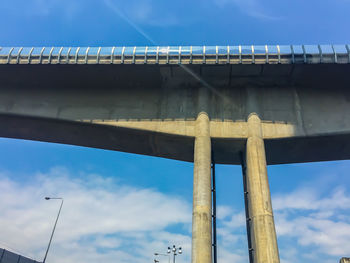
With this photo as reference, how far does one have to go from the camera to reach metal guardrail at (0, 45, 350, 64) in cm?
2045

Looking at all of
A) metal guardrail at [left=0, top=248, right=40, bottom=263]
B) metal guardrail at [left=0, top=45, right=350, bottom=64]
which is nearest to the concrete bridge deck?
metal guardrail at [left=0, top=45, right=350, bottom=64]

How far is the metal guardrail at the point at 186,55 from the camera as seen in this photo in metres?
20.5

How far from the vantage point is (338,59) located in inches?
802

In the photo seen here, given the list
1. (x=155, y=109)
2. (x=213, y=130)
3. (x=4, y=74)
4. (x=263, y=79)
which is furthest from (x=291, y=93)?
(x=4, y=74)

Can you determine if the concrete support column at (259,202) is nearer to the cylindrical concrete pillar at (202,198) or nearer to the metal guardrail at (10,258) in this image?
the cylindrical concrete pillar at (202,198)

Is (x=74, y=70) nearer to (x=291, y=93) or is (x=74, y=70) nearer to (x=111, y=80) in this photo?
(x=111, y=80)

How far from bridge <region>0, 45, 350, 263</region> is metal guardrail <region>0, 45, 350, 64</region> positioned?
0.25ft

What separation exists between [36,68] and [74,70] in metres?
3.06

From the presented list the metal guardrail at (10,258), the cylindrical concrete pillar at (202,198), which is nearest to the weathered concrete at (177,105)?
the cylindrical concrete pillar at (202,198)

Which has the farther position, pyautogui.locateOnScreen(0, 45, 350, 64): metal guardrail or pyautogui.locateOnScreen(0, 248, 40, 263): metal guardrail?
pyautogui.locateOnScreen(0, 248, 40, 263): metal guardrail

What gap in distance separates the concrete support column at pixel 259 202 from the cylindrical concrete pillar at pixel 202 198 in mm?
2950

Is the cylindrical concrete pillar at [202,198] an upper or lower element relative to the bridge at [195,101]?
lower

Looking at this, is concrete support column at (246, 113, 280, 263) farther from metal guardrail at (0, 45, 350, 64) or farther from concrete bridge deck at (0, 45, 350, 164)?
metal guardrail at (0, 45, 350, 64)

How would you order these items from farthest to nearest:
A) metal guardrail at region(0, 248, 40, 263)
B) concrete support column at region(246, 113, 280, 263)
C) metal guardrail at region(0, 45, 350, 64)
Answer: metal guardrail at region(0, 248, 40, 263) < metal guardrail at region(0, 45, 350, 64) < concrete support column at region(246, 113, 280, 263)
